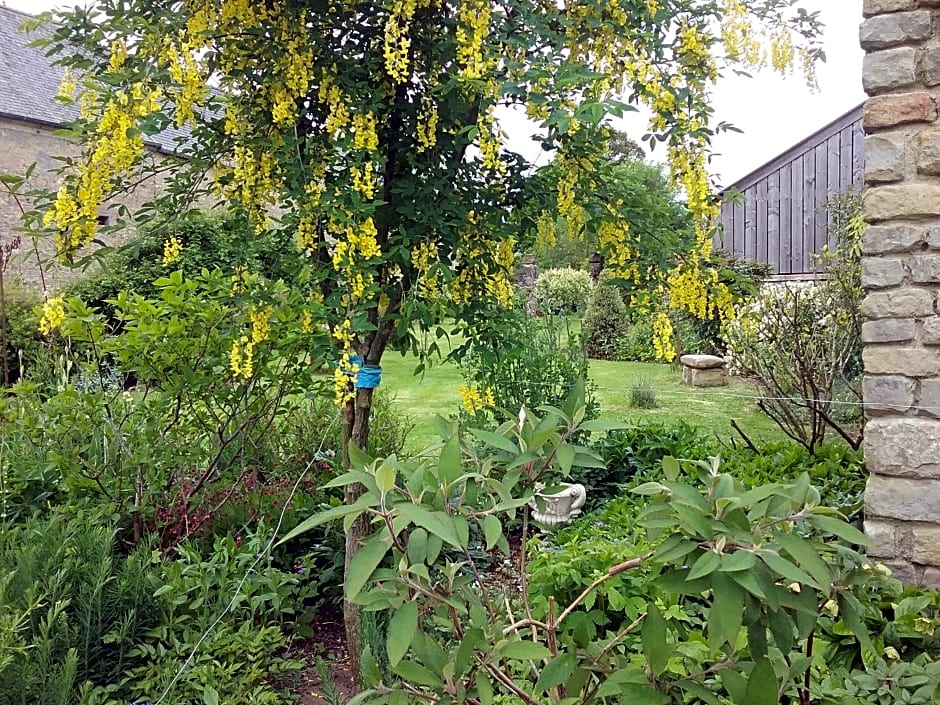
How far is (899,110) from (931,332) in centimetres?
60

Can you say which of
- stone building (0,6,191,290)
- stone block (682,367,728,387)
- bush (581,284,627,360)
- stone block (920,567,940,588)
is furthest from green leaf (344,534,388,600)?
stone building (0,6,191,290)

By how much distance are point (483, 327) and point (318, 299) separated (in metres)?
0.47

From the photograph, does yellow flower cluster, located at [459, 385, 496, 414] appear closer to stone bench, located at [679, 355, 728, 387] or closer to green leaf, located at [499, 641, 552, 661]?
green leaf, located at [499, 641, 552, 661]

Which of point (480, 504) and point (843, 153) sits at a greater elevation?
point (843, 153)

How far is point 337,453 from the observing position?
2801 millimetres

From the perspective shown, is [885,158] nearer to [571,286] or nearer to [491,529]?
[491,529]

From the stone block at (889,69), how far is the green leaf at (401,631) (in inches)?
74.8

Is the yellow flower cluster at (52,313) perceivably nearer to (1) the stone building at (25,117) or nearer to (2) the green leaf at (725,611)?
(2) the green leaf at (725,611)

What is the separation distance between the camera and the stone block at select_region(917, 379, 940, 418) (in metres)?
1.88

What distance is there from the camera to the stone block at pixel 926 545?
1.89 meters

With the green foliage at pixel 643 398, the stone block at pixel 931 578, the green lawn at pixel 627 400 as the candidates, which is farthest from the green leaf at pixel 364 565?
the green foliage at pixel 643 398

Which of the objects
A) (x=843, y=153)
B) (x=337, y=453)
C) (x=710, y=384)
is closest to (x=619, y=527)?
(x=337, y=453)

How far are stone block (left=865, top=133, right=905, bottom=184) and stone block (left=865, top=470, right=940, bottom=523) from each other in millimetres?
817

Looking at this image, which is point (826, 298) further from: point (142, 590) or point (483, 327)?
point (142, 590)
